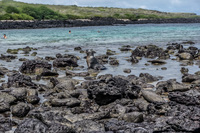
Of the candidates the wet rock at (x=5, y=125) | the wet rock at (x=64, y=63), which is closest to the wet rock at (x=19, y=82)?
the wet rock at (x=5, y=125)

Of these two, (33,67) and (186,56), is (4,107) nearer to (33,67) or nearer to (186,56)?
(33,67)

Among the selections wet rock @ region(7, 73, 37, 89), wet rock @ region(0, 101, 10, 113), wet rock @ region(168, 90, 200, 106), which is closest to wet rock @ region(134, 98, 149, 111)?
wet rock @ region(168, 90, 200, 106)

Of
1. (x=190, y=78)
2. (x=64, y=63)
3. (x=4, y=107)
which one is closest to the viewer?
(x=4, y=107)

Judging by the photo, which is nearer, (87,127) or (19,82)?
(87,127)

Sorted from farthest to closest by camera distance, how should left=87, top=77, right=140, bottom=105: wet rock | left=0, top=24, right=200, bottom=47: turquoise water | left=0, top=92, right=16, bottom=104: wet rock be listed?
left=0, top=24, right=200, bottom=47: turquoise water, left=87, top=77, right=140, bottom=105: wet rock, left=0, top=92, right=16, bottom=104: wet rock

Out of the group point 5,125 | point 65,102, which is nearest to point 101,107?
point 65,102

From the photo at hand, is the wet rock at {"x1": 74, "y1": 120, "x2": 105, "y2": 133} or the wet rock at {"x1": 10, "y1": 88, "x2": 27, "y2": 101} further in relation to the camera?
the wet rock at {"x1": 10, "y1": 88, "x2": 27, "y2": 101}

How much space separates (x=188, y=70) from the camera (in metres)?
16.5

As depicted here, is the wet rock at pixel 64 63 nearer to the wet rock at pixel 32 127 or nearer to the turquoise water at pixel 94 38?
the wet rock at pixel 32 127

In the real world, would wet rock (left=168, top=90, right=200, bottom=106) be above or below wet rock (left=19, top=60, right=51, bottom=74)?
above

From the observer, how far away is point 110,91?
10414 mm

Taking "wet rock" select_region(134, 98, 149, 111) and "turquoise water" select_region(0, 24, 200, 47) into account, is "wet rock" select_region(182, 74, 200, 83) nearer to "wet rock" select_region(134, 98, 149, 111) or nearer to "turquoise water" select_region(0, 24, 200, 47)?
"wet rock" select_region(134, 98, 149, 111)

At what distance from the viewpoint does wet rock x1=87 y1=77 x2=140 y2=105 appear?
33.9 ft

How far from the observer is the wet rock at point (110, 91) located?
10.3m
